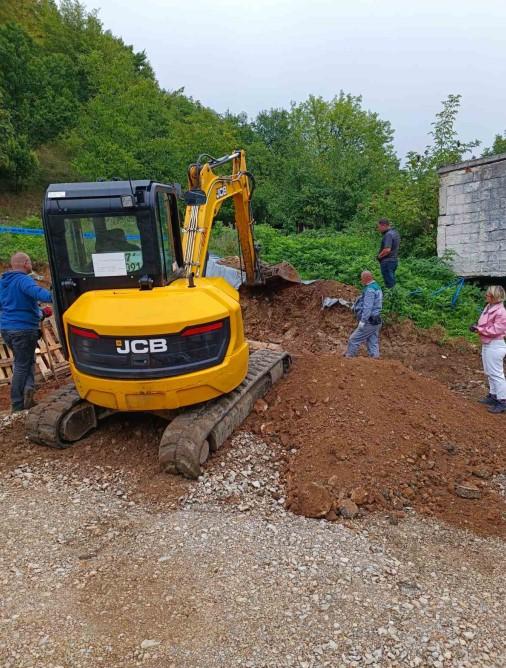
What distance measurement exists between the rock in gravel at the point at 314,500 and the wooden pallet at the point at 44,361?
4.33 m

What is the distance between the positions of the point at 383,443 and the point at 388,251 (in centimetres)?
505

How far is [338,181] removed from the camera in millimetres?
20250

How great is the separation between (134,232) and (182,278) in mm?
808

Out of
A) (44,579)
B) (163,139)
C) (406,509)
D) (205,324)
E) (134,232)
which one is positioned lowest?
(406,509)

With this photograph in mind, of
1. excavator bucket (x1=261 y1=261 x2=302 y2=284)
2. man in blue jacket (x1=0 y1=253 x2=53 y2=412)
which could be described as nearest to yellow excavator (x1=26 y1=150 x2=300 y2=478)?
man in blue jacket (x1=0 y1=253 x2=53 y2=412)

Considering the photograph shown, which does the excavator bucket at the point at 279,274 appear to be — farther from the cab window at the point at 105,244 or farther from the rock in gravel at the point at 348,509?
the rock in gravel at the point at 348,509

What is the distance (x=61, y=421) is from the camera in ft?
14.6

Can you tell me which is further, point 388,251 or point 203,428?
point 388,251

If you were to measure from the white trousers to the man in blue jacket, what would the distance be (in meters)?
4.80

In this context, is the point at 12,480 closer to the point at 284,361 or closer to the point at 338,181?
the point at 284,361

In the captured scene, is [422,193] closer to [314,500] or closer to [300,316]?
[300,316]

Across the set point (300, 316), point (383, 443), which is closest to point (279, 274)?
point (300, 316)

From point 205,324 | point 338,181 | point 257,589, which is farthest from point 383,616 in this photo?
Answer: point 338,181

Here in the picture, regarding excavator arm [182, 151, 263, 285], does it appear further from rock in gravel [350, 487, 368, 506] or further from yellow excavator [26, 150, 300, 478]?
rock in gravel [350, 487, 368, 506]
